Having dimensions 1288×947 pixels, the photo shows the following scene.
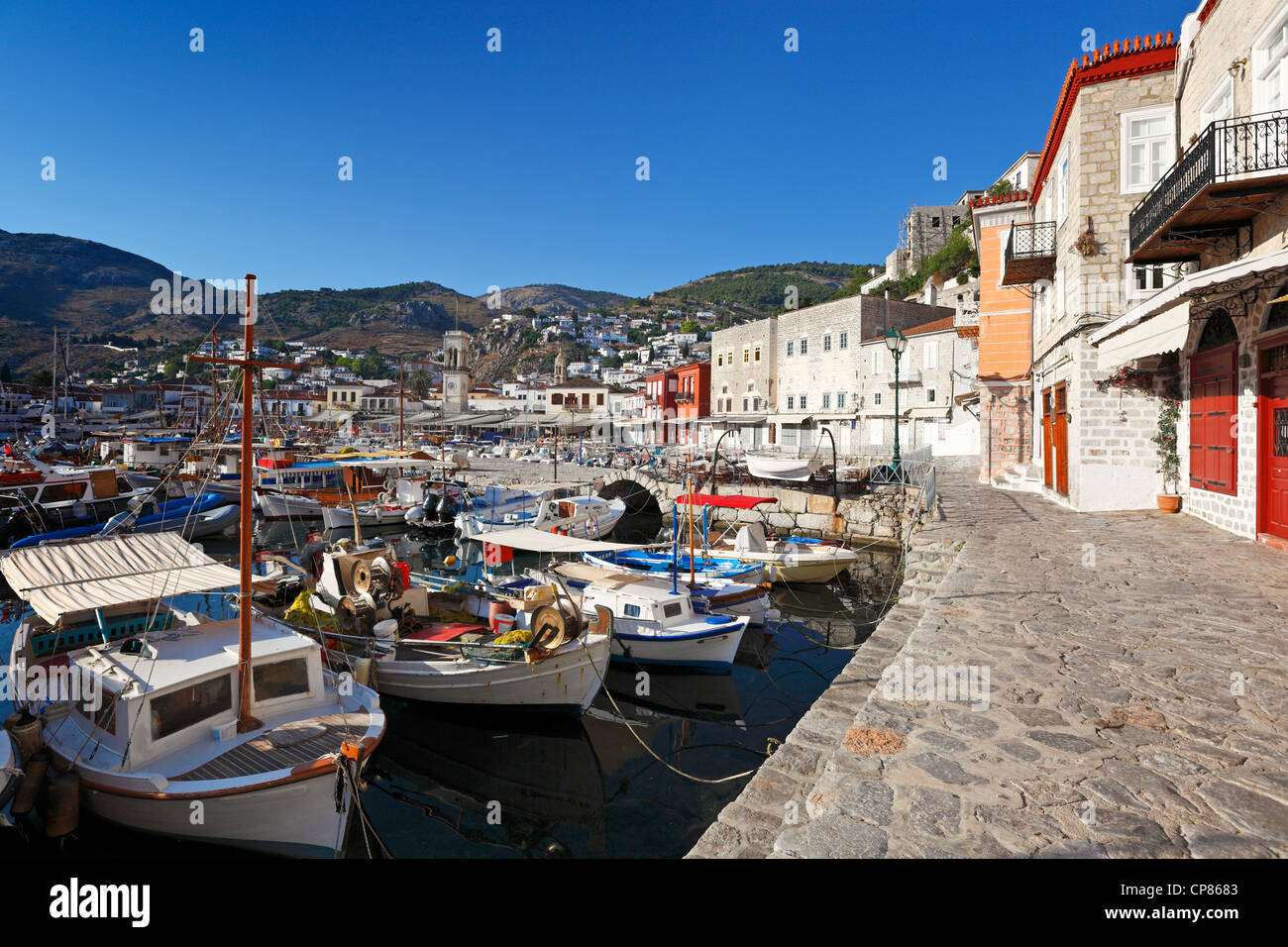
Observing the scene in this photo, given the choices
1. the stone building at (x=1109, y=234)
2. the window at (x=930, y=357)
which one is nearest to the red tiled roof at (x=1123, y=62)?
the stone building at (x=1109, y=234)

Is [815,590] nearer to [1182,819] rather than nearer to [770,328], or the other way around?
[1182,819]

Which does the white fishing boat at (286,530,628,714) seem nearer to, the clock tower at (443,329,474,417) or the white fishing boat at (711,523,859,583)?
the white fishing boat at (711,523,859,583)

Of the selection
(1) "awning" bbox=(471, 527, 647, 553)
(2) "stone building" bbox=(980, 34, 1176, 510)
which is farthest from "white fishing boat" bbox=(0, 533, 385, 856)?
(2) "stone building" bbox=(980, 34, 1176, 510)

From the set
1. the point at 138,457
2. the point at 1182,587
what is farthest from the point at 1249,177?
the point at 138,457

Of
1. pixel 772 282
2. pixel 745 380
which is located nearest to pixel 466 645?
pixel 745 380

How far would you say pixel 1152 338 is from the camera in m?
10.8

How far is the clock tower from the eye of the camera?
8006 cm

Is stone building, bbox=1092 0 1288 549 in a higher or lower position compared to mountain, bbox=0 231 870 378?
lower

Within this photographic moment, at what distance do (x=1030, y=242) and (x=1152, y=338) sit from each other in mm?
8129

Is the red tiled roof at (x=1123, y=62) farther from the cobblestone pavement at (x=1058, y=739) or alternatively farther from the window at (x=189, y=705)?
the window at (x=189, y=705)

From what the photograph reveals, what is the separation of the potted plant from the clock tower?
2219 inches

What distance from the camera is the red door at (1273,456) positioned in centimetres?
964

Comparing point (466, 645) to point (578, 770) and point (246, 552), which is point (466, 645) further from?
point (246, 552)

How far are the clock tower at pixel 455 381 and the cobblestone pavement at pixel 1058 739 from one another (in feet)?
196
